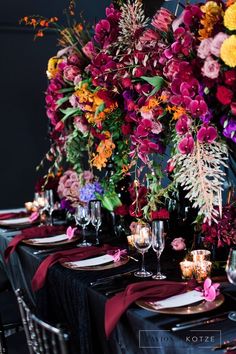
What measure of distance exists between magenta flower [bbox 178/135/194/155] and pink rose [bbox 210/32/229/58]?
292 mm

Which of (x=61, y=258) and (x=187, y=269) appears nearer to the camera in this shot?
(x=187, y=269)

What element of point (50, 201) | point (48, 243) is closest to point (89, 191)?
point (48, 243)

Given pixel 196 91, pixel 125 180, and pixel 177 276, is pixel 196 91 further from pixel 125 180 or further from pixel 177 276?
pixel 125 180

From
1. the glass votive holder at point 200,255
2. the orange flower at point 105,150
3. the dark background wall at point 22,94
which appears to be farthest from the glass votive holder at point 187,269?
the dark background wall at point 22,94

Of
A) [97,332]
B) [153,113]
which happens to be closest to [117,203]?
[153,113]

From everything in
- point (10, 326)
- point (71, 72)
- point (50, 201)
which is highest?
point (71, 72)

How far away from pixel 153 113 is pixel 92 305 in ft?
2.45

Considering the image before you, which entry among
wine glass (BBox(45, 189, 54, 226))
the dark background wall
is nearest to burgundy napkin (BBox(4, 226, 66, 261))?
wine glass (BBox(45, 189, 54, 226))

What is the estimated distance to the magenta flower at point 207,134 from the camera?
1763mm

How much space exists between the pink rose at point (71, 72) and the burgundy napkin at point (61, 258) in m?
0.85

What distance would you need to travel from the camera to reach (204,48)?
1706 millimetres

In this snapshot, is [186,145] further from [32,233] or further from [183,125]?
[32,233]

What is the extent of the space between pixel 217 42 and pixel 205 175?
0.44m

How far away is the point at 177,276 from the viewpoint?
1.86 meters
